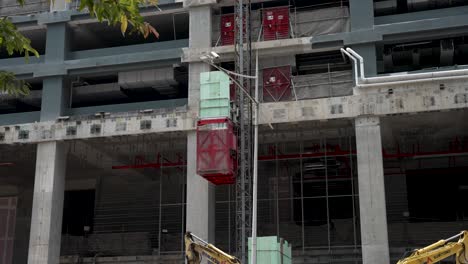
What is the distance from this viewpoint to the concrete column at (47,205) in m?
34.1

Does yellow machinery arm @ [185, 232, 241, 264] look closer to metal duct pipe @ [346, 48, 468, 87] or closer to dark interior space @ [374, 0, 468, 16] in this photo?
metal duct pipe @ [346, 48, 468, 87]

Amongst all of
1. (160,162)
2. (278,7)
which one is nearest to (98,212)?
(160,162)

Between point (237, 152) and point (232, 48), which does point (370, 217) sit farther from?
point (232, 48)

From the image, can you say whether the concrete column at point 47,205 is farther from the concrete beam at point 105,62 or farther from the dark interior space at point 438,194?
the dark interior space at point 438,194

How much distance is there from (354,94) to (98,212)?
22794 mm

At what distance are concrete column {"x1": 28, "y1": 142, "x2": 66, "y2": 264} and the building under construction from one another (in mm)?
91

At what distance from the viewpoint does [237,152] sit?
31859mm

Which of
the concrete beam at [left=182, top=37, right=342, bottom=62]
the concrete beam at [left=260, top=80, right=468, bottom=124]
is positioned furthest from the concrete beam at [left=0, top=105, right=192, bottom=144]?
the concrete beam at [left=260, top=80, right=468, bottom=124]

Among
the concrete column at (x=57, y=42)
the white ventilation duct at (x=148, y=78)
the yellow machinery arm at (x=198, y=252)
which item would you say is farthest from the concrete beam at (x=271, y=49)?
the yellow machinery arm at (x=198, y=252)

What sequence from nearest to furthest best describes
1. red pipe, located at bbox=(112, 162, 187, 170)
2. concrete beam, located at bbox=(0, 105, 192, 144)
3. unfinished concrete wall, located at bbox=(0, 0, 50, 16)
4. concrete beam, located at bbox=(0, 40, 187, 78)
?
concrete beam, located at bbox=(0, 105, 192, 144), concrete beam, located at bbox=(0, 40, 187, 78), unfinished concrete wall, located at bbox=(0, 0, 50, 16), red pipe, located at bbox=(112, 162, 187, 170)

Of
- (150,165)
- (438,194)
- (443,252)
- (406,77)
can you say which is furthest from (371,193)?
(150,165)

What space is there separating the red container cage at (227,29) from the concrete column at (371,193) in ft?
28.3

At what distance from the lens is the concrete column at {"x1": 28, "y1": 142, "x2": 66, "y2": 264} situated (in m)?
34.1

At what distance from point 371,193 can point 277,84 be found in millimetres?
7758
